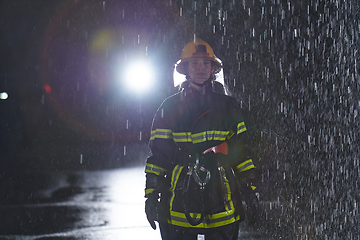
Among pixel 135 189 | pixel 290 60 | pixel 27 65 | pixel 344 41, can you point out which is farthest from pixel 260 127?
pixel 27 65

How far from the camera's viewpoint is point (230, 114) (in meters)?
2.35

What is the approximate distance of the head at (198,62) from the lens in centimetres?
241

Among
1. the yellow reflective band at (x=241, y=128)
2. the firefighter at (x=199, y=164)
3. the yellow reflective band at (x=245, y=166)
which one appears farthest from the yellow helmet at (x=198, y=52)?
the yellow reflective band at (x=245, y=166)

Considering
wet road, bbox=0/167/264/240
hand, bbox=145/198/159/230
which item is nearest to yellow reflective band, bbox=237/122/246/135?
hand, bbox=145/198/159/230

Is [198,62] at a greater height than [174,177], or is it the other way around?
[198,62]

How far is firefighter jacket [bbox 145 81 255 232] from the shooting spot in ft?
7.05

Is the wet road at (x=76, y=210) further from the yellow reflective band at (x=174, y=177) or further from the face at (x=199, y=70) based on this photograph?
the face at (x=199, y=70)

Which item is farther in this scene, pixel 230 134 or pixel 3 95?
pixel 3 95

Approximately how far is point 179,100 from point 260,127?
411 cm

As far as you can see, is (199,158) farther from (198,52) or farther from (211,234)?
(198,52)

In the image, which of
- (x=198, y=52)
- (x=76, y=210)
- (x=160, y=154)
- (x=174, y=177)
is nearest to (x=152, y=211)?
(x=174, y=177)

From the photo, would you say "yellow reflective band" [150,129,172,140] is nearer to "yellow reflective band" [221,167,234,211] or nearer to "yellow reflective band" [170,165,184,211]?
"yellow reflective band" [170,165,184,211]

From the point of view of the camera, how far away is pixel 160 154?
7.64 feet

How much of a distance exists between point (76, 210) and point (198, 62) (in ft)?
16.0
